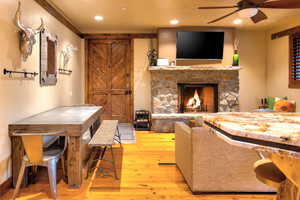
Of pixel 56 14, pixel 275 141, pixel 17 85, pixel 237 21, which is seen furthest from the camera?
pixel 237 21

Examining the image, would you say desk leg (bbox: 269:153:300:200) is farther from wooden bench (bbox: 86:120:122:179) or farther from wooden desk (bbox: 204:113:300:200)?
wooden bench (bbox: 86:120:122:179)

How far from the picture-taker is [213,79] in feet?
21.5

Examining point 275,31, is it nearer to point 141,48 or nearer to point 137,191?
point 141,48

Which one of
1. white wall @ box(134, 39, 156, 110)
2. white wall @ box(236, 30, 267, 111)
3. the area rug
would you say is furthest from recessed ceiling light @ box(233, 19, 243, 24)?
the area rug

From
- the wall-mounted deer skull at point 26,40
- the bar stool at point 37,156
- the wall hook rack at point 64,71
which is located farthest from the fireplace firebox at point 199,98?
the bar stool at point 37,156

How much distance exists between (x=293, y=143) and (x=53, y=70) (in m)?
4.22

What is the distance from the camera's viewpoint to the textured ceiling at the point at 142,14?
4491 mm

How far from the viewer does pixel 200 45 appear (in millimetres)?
6402

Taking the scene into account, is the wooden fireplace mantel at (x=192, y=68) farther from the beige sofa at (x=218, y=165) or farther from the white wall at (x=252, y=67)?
the beige sofa at (x=218, y=165)

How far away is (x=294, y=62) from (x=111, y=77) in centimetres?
445

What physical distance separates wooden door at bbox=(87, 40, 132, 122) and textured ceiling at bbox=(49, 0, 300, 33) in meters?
0.50

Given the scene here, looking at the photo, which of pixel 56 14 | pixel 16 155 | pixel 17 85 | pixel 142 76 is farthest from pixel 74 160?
pixel 142 76

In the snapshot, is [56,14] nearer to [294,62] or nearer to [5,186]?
[5,186]

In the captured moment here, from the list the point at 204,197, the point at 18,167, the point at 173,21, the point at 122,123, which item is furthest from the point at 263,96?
the point at 18,167
